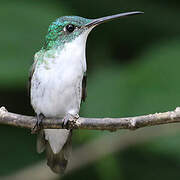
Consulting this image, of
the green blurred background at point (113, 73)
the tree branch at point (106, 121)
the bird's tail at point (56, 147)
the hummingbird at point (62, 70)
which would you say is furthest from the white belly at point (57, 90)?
the green blurred background at point (113, 73)

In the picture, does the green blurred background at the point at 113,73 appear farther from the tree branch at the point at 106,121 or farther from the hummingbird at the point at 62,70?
the tree branch at the point at 106,121

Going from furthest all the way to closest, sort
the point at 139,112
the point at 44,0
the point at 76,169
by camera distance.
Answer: the point at 44,0, the point at 76,169, the point at 139,112

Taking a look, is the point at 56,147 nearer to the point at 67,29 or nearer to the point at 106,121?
the point at 67,29

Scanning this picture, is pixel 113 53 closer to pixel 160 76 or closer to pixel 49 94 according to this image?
pixel 160 76

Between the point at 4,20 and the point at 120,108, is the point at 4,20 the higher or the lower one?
the higher one

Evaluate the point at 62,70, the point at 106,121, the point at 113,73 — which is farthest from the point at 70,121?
the point at 113,73

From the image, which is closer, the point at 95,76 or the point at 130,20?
the point at 95,76

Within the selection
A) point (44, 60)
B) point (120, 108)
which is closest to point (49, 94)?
point (44, 60)
